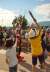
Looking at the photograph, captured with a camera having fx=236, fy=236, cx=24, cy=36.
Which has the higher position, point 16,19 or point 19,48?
point 16,19

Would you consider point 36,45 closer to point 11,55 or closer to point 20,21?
point 20,21

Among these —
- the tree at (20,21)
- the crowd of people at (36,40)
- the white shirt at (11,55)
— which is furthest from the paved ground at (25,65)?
the white shirt at (11,55)

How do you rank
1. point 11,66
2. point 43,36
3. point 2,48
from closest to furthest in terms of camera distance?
point 11,66 < point 43,36 < point 2,48

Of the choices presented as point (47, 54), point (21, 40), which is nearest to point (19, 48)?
point (21, 40)

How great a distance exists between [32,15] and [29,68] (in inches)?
28.1

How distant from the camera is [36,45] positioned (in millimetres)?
3029

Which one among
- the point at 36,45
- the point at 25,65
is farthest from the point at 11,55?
the point at 25,65

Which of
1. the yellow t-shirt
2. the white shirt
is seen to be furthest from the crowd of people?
the white shirt

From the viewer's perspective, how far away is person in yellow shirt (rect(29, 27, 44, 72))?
2.96 meters

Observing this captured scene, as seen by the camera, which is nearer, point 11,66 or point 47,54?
point 11,66

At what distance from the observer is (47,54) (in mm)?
3125

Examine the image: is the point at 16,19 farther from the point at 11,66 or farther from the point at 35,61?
the point at 11,66

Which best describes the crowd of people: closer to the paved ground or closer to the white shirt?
the paved ground

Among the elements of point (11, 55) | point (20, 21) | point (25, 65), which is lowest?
point (25, 65)
